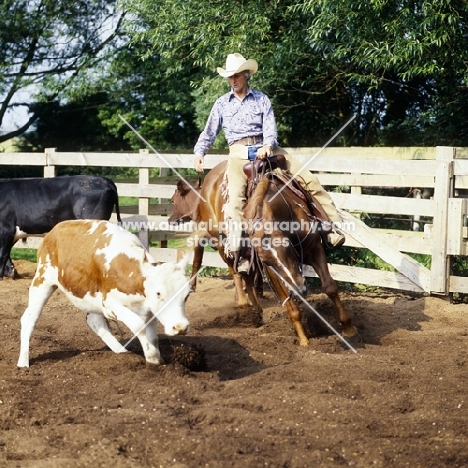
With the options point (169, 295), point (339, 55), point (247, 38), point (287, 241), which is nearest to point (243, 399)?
point (169, 295)

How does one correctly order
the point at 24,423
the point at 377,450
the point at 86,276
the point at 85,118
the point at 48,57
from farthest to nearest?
the point at 85,118
the point at 48,57
the point at 86,276
the point at 24,423
the point at 377,450

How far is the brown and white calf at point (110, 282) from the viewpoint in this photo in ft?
20.0

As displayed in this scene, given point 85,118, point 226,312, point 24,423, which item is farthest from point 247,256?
point 85,118

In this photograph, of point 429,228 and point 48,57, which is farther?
point 48,57

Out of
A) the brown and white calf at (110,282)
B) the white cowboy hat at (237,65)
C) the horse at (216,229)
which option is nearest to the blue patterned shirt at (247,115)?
the white cowboy hat at (237,65)

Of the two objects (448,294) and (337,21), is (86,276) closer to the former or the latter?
(448,294)

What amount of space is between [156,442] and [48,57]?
819 inches

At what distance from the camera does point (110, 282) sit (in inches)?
257

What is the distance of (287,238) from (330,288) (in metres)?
0.77

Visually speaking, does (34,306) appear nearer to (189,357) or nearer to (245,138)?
(189,357)

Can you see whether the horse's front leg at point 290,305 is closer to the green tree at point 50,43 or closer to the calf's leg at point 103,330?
the calf's leg at point 103,330

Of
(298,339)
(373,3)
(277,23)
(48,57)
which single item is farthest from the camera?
(48,57)

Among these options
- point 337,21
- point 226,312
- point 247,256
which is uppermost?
point 337,21

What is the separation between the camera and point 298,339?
8000 millimetres
